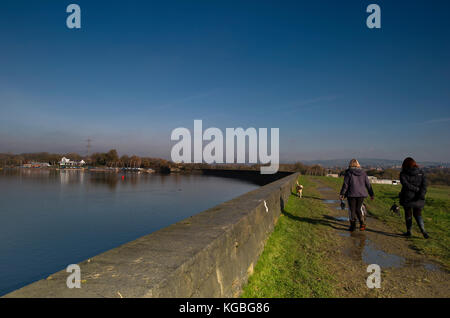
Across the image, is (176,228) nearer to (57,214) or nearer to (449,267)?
(449,267)

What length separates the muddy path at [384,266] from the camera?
3111mm

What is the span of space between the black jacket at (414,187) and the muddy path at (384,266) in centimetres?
83

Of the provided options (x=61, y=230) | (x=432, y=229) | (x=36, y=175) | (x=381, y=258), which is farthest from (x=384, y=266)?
(x=36, y=175)

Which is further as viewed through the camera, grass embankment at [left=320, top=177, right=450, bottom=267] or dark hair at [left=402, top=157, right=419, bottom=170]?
dark hair at [left=402, top=157, right=419, bottom=170]

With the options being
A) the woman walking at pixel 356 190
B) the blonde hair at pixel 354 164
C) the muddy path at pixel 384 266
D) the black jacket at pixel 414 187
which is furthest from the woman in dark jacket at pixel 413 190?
the blonde hair at pixel 354 164

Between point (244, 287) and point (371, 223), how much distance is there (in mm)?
5492

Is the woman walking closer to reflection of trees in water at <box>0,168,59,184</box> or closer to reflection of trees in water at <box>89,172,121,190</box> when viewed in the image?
reflection of trees in water at <box>89,172,121,190</box>

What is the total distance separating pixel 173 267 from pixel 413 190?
5.94 metres

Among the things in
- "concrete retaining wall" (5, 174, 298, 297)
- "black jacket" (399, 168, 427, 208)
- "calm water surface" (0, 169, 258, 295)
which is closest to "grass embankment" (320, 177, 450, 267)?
"black jacket" (399, 168, 427, 208)

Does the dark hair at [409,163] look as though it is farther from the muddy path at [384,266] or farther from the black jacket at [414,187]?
the muddy path at [384,266]

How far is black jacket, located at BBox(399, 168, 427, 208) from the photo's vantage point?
18.2 ft

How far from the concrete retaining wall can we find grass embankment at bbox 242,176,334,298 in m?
0.25

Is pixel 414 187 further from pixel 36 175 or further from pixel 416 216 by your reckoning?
pixel 36 175

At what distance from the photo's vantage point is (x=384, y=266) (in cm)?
391
